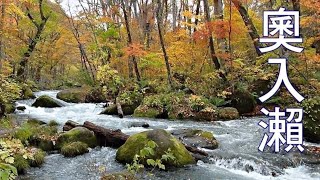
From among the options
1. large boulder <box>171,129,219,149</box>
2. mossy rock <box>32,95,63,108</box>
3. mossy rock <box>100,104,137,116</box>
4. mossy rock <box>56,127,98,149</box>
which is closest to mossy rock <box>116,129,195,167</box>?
large boulder <box>171,129,219,149</box>

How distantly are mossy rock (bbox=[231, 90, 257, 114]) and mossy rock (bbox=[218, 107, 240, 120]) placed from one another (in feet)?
2.44

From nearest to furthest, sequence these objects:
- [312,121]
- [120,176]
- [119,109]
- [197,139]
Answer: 1. [120,176]
2. [197,139]
3. [312,121]
4. [119,109]

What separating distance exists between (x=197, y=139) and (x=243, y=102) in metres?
6.23

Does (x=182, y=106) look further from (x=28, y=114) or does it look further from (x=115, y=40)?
(x=115, y=40)

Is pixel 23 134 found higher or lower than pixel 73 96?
higher

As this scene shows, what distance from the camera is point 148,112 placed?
1400 cm

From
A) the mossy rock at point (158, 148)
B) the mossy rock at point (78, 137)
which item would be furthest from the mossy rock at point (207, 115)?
the mossy rock at point (158, 148)

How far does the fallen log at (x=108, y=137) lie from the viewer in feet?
28.3

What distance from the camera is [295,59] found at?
15.0 m

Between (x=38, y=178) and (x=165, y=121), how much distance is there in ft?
22.0

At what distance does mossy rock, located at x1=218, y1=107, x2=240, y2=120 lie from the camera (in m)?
13.4

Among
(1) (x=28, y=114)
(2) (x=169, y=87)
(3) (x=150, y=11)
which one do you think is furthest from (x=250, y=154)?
(3) (x=150, y=11)

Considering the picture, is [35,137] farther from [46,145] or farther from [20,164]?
[20,164]

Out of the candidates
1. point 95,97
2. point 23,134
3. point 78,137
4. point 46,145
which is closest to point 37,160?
point 46,145
